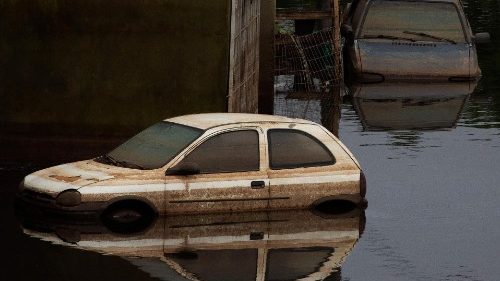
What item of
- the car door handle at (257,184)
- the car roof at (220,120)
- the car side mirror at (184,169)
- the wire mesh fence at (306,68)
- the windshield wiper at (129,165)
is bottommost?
the wire mesh fence at (306,68)

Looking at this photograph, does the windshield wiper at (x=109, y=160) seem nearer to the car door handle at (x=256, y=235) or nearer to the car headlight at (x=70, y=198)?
the car headlight at (x=70, y=198)

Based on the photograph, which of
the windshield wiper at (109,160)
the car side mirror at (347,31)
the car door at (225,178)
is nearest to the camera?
the car door at (225,178)

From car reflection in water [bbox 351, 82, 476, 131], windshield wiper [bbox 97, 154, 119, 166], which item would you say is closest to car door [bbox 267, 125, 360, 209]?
windshield wiper [bbox 97, 154, 119, 166]

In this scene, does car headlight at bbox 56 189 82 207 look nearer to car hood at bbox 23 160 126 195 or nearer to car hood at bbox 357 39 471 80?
car hood at bbox 23 160 126 195

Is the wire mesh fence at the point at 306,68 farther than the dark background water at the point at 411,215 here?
Yes

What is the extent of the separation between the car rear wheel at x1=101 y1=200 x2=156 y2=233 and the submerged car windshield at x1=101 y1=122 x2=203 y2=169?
0.45 m

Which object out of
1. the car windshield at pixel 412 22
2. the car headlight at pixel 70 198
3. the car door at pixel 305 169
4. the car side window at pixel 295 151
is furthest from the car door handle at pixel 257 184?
the car windshield at pixel 412 22

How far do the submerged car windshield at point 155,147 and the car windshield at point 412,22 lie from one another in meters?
14.8

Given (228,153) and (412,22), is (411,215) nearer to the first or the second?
(228,153)

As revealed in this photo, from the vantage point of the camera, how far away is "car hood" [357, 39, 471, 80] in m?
31.3

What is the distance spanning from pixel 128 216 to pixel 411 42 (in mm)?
16427

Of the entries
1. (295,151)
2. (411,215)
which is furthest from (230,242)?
(411,215)

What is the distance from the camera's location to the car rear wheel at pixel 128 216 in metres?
15.9

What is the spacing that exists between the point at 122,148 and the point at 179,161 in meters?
1.16
